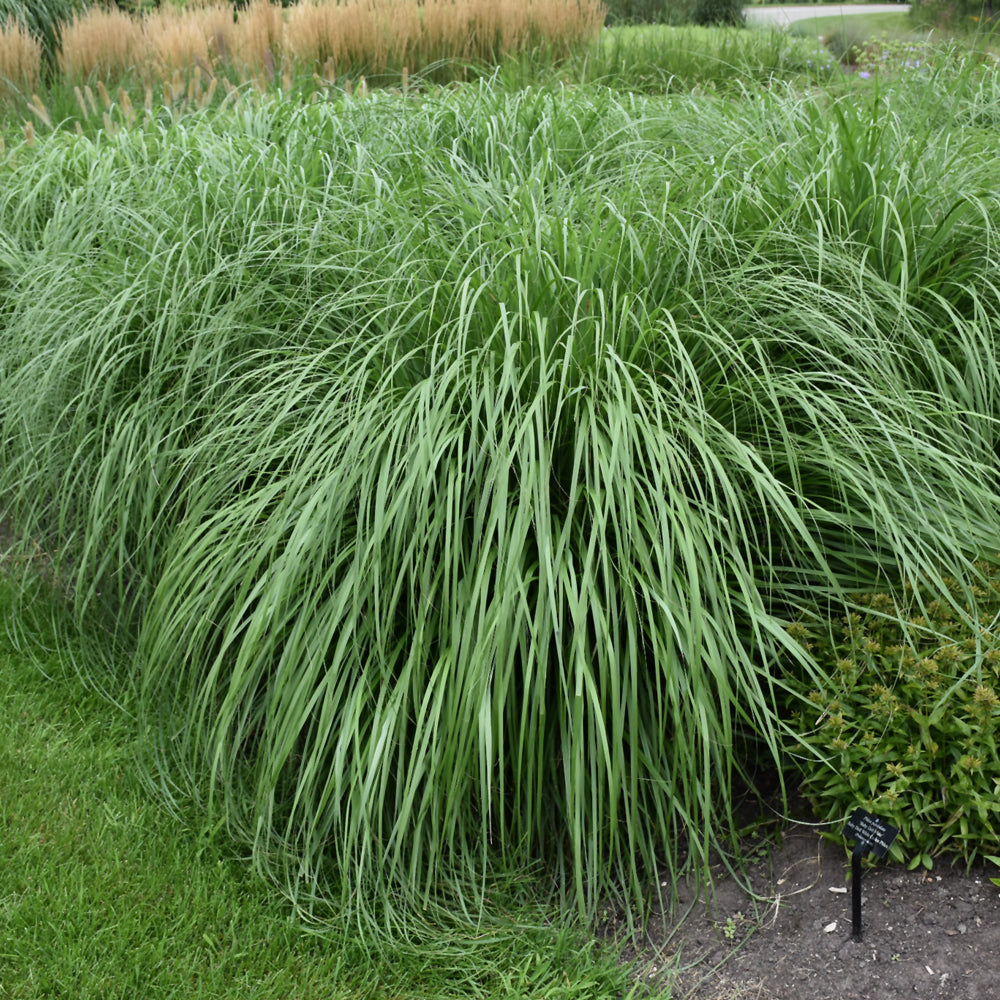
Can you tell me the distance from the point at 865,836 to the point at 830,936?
0.86 feet

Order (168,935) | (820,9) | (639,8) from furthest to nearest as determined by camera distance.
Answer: (820,9)
(639,8)
(168,935)

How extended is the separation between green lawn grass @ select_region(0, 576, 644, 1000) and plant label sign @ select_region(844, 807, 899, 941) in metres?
0.48

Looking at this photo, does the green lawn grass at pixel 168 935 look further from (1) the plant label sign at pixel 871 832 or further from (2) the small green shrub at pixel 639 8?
(2) the small green shrub at pixel 639 8

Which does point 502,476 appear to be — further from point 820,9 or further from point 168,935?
point 820,9

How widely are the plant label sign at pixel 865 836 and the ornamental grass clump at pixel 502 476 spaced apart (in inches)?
8.6

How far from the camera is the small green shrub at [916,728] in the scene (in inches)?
81.3

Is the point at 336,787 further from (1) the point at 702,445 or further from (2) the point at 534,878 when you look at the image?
(1) the point at 702,445

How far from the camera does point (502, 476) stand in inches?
86.1

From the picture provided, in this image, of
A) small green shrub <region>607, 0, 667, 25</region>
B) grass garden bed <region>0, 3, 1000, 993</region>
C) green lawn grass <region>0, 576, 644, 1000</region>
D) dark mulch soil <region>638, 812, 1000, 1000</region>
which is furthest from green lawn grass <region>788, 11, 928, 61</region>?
green lawn grass <region>0, 576, 644, 1000</region>

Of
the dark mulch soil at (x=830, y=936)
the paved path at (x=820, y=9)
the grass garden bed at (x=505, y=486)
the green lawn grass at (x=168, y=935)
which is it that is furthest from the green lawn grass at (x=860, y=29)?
the green lawn grass at (x=168, y=935)

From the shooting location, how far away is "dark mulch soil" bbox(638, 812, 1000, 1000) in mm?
1956

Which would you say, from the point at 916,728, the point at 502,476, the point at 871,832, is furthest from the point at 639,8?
the point at 871,832

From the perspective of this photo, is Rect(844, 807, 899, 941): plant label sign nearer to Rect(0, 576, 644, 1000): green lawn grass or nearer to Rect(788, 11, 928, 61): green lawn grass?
Rect(0, 576, 644, 1000): green lawn grass

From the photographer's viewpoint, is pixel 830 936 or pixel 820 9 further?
pixel 820 9
